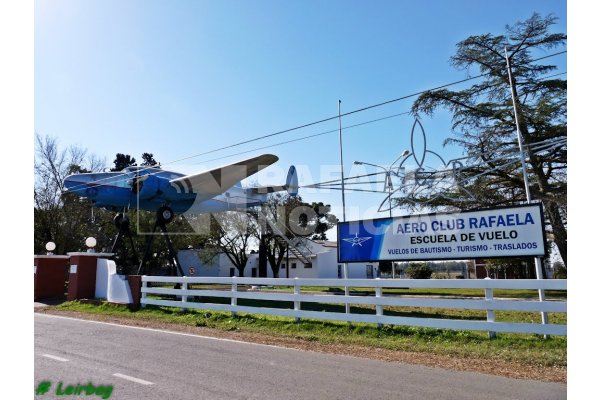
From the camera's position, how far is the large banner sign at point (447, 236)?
962 centimetres

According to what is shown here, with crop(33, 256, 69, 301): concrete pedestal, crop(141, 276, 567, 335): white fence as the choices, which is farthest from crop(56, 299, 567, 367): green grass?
crop(33, 256, 69, 301): concrete pedestal

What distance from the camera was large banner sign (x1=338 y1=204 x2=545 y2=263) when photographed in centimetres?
962

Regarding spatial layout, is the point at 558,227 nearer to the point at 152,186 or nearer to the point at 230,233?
the point at 152,186

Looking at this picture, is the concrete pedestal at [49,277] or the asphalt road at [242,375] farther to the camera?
the concrete pedestal at [49,277]

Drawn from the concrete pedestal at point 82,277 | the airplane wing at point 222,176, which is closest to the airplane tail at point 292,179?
the airplane wing at point 222,176

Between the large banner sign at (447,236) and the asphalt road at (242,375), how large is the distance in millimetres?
4168

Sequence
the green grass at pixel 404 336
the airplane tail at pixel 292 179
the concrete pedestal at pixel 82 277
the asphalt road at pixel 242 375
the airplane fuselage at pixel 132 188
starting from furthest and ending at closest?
1. the airplane fuselage at pixel 132 188
2. the airplane tail at pixel 292 179
3. the concrete pedestal at pixel 82 277
4. the green grass at pixel 404 336
5. the asphalt road at pixel 242 375

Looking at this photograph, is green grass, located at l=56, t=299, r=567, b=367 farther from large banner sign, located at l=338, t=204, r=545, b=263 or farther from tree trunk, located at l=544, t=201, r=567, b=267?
tree trunk, located at l=544, t=201, r=567, b=267

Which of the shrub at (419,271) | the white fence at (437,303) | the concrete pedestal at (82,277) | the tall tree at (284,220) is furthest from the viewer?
the tall tree at (284,220)

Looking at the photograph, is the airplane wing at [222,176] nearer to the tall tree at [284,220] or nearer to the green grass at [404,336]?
the green grass at [404,336]

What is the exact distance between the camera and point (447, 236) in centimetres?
1073

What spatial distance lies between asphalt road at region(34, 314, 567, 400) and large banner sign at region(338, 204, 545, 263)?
13.7ft

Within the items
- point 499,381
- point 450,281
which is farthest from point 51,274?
point 499,381

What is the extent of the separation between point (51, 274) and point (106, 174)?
18.8ft
